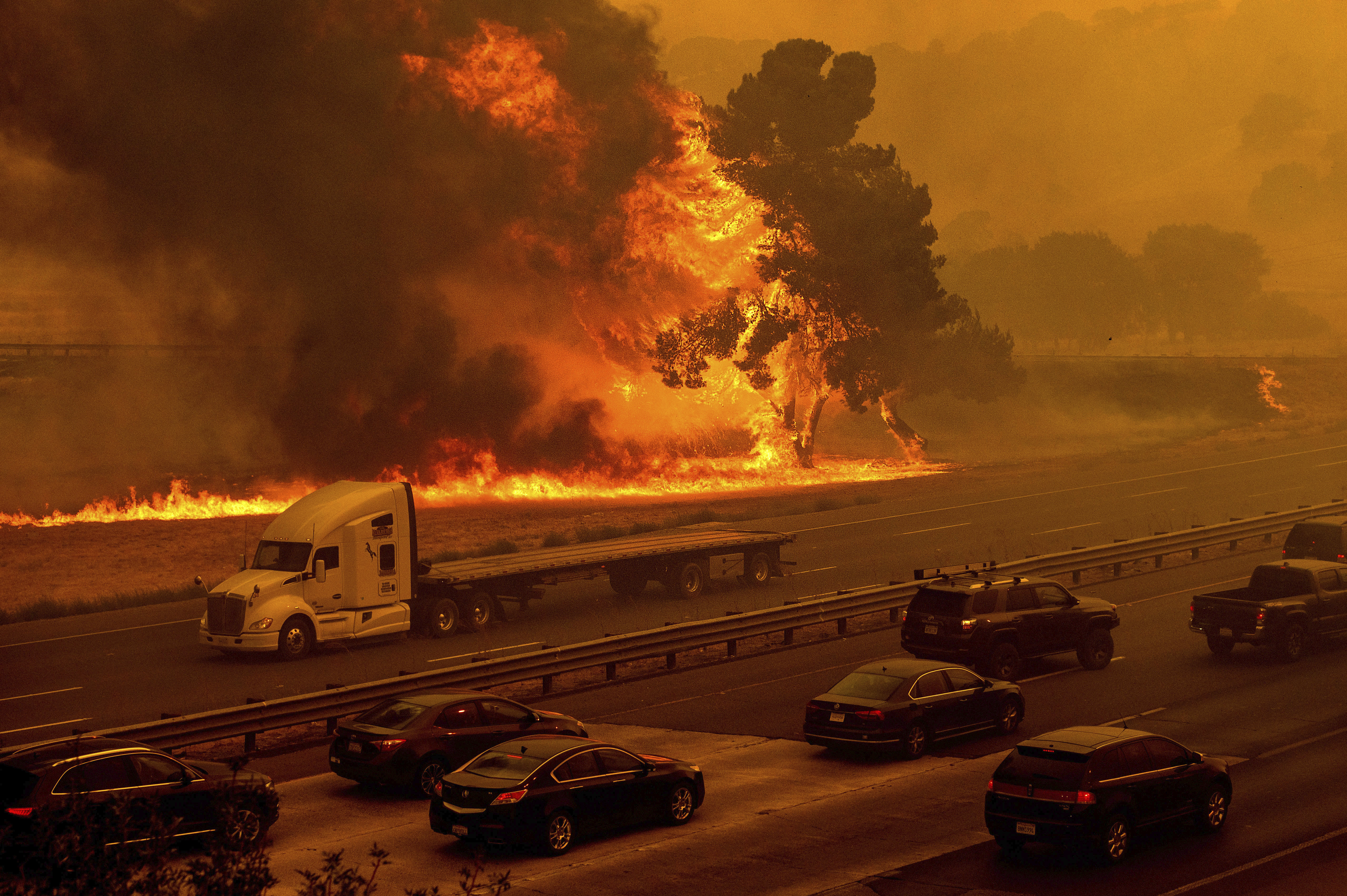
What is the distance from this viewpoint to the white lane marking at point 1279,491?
1850 inches

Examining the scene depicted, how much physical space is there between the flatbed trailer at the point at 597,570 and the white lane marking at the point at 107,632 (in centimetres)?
604

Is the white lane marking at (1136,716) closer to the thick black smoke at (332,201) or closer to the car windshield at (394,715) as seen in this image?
the car windshield at (394,715)

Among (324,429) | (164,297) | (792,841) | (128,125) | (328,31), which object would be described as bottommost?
(792,841)

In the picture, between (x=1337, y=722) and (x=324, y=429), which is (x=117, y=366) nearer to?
(x=324, y=429)

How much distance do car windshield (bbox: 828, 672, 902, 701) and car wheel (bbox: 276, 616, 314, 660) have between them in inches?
463

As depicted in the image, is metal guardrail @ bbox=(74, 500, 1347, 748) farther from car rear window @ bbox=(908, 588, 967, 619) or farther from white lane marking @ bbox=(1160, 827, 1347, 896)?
white lane marking @ bbox=(1160, 827, 1347, 896)

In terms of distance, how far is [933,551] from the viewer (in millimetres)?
36844

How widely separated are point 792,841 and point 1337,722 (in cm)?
978

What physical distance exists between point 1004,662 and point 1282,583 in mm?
6597

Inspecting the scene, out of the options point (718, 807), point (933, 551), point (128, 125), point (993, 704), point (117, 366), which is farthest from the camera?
point (117, 366)

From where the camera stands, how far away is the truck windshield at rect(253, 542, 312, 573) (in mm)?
25219

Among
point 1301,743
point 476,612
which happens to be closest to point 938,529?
point 476,612

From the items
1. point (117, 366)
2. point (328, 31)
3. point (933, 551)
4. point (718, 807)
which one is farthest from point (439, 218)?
point (718, 807)

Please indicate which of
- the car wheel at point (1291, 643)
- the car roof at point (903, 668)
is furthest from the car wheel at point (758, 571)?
the car roof at point (903, 668)
